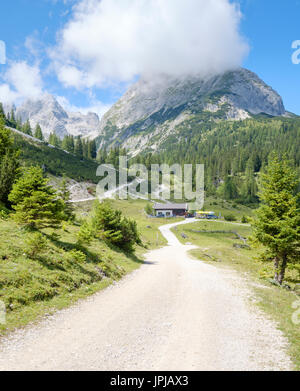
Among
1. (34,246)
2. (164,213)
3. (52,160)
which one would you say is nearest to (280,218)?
(34,246)

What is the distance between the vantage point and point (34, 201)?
1864 cm

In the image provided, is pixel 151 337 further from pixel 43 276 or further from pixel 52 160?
pixel 52 160

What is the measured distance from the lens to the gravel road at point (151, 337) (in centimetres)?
762

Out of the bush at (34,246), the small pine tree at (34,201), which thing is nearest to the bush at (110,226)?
the small pine tree at (34,201)

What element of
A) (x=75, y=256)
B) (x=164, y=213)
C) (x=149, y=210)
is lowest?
(x=164, y=213)

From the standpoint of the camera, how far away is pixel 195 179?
180625 mm

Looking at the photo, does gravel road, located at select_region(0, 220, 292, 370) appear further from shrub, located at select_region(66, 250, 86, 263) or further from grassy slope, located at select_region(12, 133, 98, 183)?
grassy slope, located at select_region(12, 133, 98, 183)

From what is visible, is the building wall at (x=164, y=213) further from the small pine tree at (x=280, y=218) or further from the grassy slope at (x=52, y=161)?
the small pine tree at (x=280, y=218)

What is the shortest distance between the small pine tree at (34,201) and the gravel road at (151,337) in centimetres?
A: 798

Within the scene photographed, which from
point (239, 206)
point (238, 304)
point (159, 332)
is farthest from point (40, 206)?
point (239, 206)

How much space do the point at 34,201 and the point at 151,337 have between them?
45.9ft

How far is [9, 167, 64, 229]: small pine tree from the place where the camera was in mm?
18516

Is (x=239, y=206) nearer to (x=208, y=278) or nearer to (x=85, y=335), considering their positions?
(x=208, y=278)

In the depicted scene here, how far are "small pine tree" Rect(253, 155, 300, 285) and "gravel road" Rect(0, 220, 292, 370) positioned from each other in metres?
9.31
